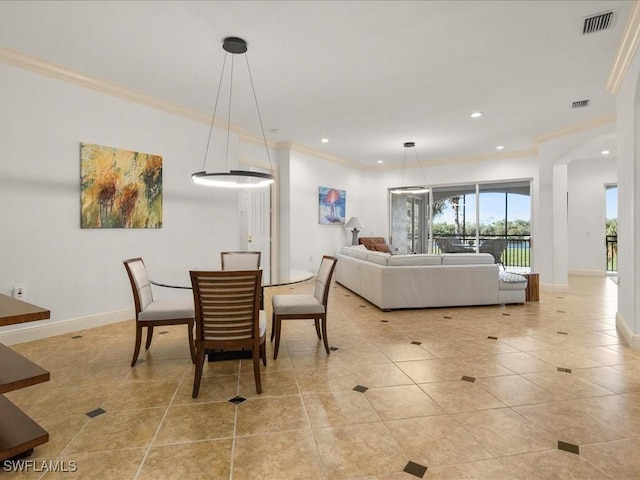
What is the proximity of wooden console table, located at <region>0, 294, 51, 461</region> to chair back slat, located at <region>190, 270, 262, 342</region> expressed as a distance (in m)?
0.93

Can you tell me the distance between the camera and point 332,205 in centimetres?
869

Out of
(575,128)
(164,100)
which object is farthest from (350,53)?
(575,128)

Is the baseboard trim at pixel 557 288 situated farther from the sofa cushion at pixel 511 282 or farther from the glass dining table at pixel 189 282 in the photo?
the glass dining table at pixel 189 282

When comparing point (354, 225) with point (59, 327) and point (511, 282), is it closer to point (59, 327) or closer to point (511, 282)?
point (511, 282)

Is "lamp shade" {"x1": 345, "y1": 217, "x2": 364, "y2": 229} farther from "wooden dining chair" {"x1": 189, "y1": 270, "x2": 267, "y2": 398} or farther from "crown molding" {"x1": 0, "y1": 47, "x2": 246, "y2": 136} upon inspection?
"wooden dining chair" {"x1": 189, "y1": 270, "x2": 267, "y2": 398}

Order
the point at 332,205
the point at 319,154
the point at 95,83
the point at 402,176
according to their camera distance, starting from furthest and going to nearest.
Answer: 1. the point at 402,176
2. the point at 332,205
3. the point at 319,154
4. the point at 95,83

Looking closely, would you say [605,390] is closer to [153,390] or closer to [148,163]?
[153,390]

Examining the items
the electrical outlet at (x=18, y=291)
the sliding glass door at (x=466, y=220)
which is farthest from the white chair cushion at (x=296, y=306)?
the sliding glass door at (x=466, y=220)

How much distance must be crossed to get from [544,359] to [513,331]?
92cm

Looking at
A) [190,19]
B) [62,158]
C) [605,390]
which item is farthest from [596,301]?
[62,158]

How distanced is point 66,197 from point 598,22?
555 cm

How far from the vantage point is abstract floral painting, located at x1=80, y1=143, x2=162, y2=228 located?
4168mm

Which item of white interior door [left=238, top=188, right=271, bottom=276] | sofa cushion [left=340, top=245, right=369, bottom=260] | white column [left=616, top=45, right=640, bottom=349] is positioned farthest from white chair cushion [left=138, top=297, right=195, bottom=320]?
white column [left=616, top=45, right=640, bottom=349]

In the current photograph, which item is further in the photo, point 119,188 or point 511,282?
point 511,282
